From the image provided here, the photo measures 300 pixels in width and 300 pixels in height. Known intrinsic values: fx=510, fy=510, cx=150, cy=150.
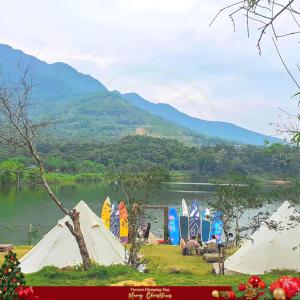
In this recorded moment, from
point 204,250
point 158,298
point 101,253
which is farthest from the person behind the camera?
point 204,250

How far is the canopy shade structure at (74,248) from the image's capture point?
15.7 m

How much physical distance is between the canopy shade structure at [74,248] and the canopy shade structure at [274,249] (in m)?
4.25

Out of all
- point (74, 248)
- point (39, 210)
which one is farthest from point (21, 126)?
point (39, 210)

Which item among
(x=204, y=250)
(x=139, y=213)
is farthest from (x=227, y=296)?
(x=204, y=250)

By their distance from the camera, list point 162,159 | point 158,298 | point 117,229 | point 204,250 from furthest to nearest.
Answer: point 162,159, point 117,229, point 204,250, point 158,298

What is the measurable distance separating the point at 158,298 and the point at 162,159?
3628 inches

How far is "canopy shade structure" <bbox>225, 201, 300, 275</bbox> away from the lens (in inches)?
657

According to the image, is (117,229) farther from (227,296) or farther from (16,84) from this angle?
(227,296)

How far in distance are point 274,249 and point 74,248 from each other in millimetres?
Answer: 6574

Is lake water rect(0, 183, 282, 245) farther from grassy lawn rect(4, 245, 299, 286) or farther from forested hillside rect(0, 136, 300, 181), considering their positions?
forested hillside rect(0, 136, 300, 181)

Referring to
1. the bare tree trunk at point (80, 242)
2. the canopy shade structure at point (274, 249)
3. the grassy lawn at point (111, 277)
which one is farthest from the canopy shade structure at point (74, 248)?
the canopy shade structure at point (274, 249)

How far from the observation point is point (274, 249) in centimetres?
1694

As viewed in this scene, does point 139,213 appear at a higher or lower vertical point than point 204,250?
higher

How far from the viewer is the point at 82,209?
1680 cm
